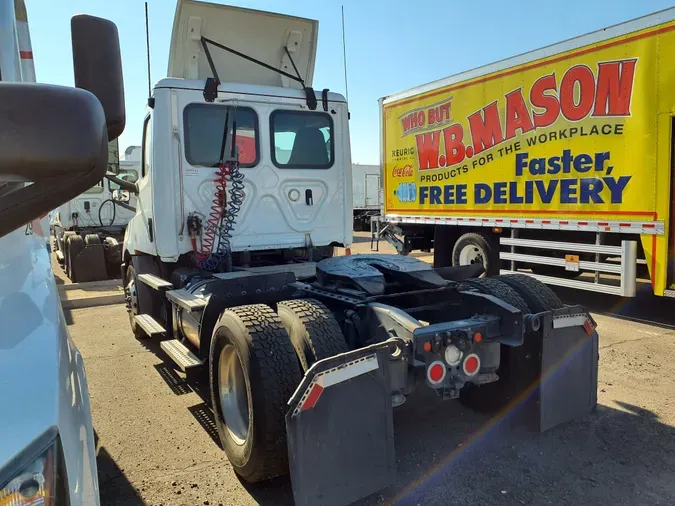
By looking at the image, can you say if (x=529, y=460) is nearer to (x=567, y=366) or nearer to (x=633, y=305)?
(x=567, y=366)

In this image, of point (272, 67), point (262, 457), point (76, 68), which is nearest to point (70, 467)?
point (76, 68)

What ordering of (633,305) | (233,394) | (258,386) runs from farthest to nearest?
(633,305) → (233,394) → (258,386)

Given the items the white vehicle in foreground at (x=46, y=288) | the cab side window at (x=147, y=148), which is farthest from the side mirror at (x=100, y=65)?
the cab side window at (x=147, y=148)

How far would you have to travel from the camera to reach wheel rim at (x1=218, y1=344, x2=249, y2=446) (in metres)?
3.41

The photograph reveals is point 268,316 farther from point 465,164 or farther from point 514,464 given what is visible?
point 465,164

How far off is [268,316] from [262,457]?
0.82 meters

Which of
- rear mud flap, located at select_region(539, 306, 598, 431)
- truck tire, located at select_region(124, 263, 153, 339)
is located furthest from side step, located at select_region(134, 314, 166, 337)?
rear mud flap, located at select_region(539, 306, 598, 431)

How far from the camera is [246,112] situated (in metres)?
5.07

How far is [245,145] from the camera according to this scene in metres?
5.11

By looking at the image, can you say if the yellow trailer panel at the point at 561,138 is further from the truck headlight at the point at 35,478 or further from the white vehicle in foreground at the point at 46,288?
the truck headlight at the point at 35,478

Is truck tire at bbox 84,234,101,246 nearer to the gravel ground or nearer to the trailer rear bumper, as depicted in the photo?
the gravel ground

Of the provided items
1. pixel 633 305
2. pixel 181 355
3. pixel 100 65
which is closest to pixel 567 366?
pixel 181 355

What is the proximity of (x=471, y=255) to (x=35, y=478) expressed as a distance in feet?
29.9

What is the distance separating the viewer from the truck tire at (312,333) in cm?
313
